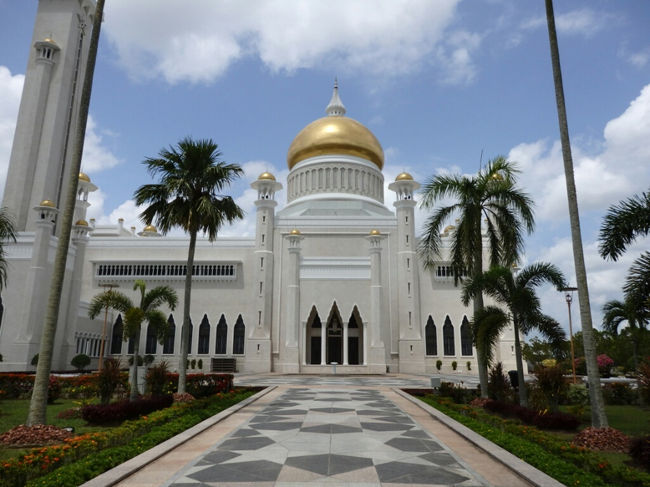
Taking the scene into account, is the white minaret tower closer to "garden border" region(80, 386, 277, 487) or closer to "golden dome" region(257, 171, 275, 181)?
"golden dome" region(257, 171, 275, 181)

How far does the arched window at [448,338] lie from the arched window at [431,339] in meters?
0.67

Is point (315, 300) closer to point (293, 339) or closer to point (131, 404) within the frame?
point (293, 339)

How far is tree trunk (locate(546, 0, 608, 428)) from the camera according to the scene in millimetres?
10281

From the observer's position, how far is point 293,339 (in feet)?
114

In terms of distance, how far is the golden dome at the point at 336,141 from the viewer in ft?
145

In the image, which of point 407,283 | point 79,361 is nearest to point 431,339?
point 407,283

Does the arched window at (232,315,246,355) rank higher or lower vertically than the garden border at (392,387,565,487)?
higher

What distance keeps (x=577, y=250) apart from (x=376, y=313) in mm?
24654

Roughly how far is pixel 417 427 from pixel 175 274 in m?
32.1

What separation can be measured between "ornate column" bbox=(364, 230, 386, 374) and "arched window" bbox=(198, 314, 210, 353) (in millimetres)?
12686

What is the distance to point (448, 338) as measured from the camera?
3759cm

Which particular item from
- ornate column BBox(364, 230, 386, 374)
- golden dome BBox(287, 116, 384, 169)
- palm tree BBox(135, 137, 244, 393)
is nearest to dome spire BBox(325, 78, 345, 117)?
golden dome BBox(287, 116, 384, 169)

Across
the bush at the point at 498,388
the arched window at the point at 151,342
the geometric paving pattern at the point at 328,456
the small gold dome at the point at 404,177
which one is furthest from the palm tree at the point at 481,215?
the arched window at the point at 151,342

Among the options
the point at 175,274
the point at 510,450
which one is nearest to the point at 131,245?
the point at 175,274
